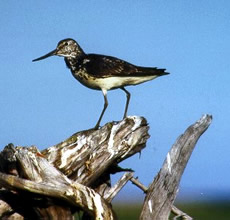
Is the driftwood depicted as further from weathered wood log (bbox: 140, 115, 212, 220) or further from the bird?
the bird

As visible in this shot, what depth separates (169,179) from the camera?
35.9 feet

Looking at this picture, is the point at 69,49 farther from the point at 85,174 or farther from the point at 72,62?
the point at 85,174

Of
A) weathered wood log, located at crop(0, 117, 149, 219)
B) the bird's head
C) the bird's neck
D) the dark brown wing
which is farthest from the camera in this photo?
the bird's head

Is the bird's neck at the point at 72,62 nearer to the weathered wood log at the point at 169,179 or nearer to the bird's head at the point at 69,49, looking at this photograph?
the bird's head at the point at 69,49

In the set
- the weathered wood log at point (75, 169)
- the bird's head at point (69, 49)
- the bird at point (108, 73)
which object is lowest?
the weathered wood log at point (75, 169)

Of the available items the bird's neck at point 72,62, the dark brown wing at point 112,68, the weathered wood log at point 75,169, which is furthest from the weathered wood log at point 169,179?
the bird's neck at point 72,62

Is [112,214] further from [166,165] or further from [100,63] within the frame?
[100,63]

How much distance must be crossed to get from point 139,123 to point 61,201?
225cm

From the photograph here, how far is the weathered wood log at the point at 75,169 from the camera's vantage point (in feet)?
32.2

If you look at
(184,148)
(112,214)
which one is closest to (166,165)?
(184,148)

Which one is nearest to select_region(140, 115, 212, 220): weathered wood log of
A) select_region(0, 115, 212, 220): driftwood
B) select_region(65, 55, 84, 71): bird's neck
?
select_region(0, 115, 212, 220): driftwood

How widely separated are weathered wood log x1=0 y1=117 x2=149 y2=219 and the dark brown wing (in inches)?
53.4

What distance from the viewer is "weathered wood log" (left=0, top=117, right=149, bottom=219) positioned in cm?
981

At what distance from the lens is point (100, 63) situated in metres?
12.2
